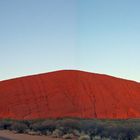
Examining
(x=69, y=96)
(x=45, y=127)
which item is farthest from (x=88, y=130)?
(x=69, y=96)

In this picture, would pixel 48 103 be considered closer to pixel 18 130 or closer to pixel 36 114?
pixel 36 114

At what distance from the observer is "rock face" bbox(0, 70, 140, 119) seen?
69500mm

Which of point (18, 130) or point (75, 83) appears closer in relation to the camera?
point (18, 130)

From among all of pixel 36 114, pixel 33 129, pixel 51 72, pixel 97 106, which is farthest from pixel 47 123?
pixel 51 72

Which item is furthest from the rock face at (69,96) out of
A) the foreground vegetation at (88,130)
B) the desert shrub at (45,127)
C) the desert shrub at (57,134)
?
the desert shrub at (57,134)

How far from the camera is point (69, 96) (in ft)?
248

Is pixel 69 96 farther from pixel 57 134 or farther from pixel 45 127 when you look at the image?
pixel 57 134

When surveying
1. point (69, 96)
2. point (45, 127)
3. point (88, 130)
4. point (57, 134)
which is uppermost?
point (88, 130)

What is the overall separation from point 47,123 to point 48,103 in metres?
35.0

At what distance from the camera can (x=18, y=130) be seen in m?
36.6

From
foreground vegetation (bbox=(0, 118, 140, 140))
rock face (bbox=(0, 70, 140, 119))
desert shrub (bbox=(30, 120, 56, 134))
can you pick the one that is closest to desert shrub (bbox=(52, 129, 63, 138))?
foreground vegetation (bbox=(0, 118, 140, 140))

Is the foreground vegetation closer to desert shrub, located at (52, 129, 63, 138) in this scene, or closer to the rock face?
desert shrub, located at (52, 129, 63, 138)

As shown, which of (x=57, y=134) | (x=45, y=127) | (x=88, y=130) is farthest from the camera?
(x=45, y=127)

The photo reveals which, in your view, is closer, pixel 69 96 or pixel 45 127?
pixel 45 127
